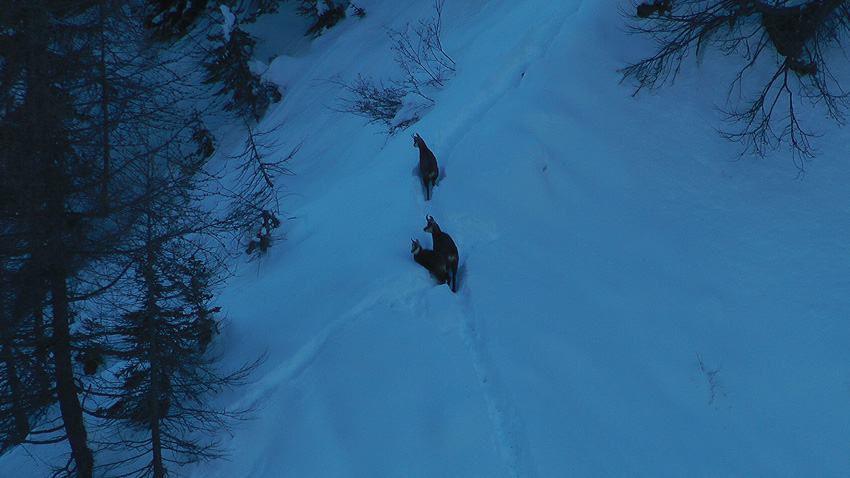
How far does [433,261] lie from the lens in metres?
7.56

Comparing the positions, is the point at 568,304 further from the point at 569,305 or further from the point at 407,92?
the point at 407,92

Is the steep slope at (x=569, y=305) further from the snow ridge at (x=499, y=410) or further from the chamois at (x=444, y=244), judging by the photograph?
the chamois at (x=444, y=244)

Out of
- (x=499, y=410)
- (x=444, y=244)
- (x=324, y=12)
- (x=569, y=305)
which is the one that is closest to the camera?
(x=499, y=410)

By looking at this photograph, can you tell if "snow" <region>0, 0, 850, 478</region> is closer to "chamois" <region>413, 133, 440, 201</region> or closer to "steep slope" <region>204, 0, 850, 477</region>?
"steep slope" <region>204, 0, 850, 477</region>

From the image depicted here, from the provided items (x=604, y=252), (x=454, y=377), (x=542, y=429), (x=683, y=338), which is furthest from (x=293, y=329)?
(x=683, y=338)

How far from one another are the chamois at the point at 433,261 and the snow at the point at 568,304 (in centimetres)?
19

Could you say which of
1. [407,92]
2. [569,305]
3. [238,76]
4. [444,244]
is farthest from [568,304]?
[238,76]

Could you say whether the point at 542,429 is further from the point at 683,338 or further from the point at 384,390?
the point at 683,338

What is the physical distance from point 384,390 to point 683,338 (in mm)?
4122

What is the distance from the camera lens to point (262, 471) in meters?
6.47

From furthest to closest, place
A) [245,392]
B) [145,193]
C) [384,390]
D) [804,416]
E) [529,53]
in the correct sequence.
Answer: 1. [529,53]
2. [245,392]
3. [384,390]
4. [804,416]
5. [145,193]

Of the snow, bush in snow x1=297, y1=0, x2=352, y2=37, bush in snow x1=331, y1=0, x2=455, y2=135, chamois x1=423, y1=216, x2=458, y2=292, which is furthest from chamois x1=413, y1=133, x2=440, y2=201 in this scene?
bush in snow x1=297, y1=0, x2=352, y2=37

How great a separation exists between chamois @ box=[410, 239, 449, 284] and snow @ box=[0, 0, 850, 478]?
191 millimetres

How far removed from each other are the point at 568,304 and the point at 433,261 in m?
2.03
